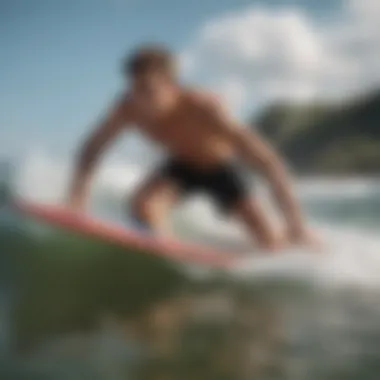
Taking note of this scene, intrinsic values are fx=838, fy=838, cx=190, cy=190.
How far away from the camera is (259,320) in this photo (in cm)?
126

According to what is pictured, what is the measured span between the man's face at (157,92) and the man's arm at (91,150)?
1.7 inches

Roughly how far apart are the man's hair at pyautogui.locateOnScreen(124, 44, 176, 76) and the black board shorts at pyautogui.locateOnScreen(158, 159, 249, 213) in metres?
0.15

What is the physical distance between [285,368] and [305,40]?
1.65 feet

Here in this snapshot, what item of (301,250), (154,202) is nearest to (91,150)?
(154,202)

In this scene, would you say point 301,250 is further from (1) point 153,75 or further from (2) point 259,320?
(1) point 153,75

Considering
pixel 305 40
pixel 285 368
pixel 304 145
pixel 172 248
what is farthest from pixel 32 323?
pixel 305 40

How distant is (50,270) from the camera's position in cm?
134

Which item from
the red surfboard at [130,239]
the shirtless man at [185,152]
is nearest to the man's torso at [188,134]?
the shirtless man at [185,152]

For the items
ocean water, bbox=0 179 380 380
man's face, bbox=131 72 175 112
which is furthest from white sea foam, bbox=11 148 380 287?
man's face, bbox=131 72 175 112

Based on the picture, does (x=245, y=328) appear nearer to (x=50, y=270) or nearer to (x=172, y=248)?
(x=172, y=248)

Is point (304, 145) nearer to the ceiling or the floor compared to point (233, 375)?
nearer to the ceiling

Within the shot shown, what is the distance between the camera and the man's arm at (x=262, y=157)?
4.15 ft

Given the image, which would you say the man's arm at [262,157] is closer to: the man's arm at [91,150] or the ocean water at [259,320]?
the ocean water at [259,320]

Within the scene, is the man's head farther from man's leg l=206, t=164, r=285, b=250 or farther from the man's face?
man's leg l=206, t=164, r=285, b=250
